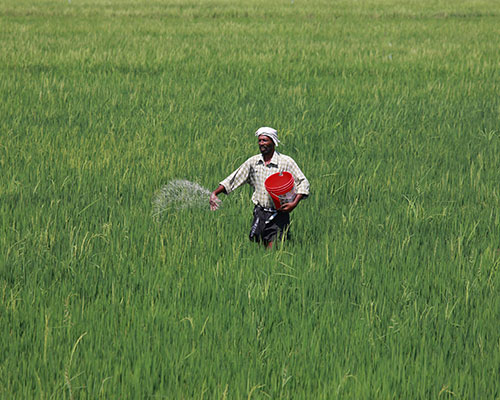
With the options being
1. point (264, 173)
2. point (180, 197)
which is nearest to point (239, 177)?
point (264, 173)

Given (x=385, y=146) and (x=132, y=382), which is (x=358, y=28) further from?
(x=132, y=382)

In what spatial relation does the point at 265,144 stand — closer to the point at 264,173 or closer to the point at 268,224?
the point at 264,173

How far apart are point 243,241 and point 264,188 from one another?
38 cm

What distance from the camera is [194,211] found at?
13.1ft

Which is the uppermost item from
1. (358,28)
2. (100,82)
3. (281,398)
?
(358,28)

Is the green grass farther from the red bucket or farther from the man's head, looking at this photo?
the man's head

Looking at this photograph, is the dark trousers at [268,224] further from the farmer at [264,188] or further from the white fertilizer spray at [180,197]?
the white fertilizer spray at [180,197]

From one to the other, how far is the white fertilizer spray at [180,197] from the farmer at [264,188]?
686 mm

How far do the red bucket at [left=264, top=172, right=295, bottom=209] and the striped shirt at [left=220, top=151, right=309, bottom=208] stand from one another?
8 cm

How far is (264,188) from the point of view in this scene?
335cm

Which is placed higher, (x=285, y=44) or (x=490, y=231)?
(x=285, y=44)

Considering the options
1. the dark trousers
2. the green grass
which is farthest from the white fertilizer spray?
the dark trousers

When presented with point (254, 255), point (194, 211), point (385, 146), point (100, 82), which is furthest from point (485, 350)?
point (100, 82)

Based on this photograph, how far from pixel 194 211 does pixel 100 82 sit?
15.5 ft
